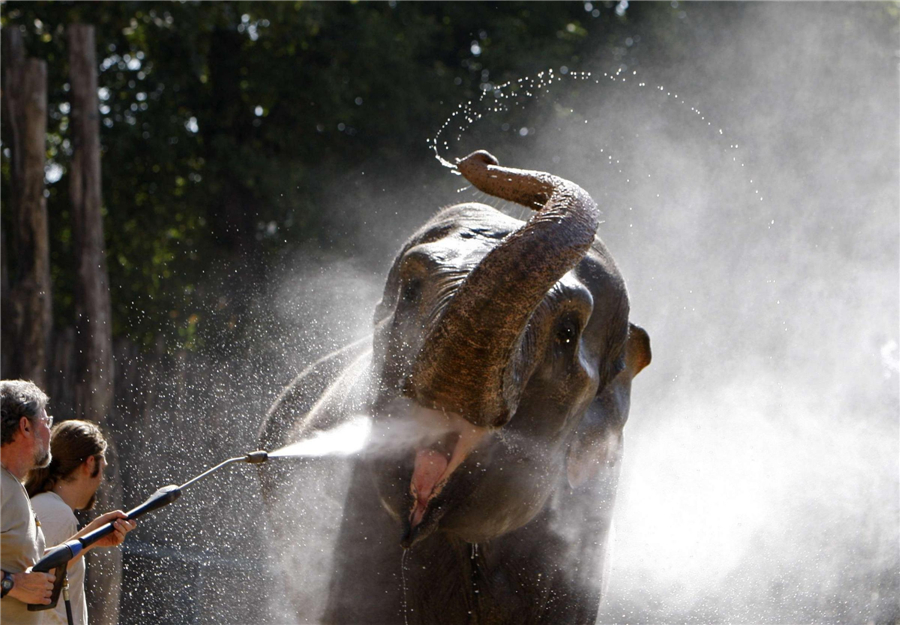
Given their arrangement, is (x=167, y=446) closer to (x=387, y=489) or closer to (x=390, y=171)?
(x=390, y=171)

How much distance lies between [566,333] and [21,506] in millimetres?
1491

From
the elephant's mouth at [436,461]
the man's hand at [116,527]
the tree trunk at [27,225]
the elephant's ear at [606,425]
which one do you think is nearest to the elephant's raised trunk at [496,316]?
the elephant's mouth at [436,461]

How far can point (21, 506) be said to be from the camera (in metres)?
2.85

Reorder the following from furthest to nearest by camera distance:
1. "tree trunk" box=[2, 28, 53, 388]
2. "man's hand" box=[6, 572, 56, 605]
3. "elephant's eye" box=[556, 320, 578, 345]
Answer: "tree trunk" box=[2, 28, 53, 388] < "elephant's eye" box=[556, 320, 578, 345] < "man's hand" box=[6, 572, 56, 605]

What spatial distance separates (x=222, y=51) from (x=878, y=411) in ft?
26.6

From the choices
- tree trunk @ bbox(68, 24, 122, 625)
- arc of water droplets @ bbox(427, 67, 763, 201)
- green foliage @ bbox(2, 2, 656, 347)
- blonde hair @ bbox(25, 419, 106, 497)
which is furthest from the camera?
green foliage @ bbox(2, 2, 656, 347)

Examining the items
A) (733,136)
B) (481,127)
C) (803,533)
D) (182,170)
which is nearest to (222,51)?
(182,170)

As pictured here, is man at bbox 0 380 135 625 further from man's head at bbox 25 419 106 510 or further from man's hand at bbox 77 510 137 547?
man's head at bbox 25 419 106 510

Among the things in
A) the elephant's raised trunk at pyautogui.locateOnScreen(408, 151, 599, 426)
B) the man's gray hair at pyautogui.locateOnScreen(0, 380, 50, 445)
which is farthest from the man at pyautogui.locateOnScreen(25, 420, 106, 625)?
the elephant's raised trunk at pyautogui.locateOnScreen(408, 151, 599, 426)

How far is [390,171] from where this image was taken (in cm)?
1146

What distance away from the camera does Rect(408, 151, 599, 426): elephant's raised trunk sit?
2.49 metres

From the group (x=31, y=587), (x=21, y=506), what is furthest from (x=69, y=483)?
(x=31, y=587)

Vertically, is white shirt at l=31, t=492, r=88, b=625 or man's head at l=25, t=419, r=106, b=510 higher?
man's head at l=25, t=419, r=106, b=510

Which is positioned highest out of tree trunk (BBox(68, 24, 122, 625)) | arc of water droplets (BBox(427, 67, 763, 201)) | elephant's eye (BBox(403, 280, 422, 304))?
arc of water droplets (BBox(427, 67, 763, 201))
